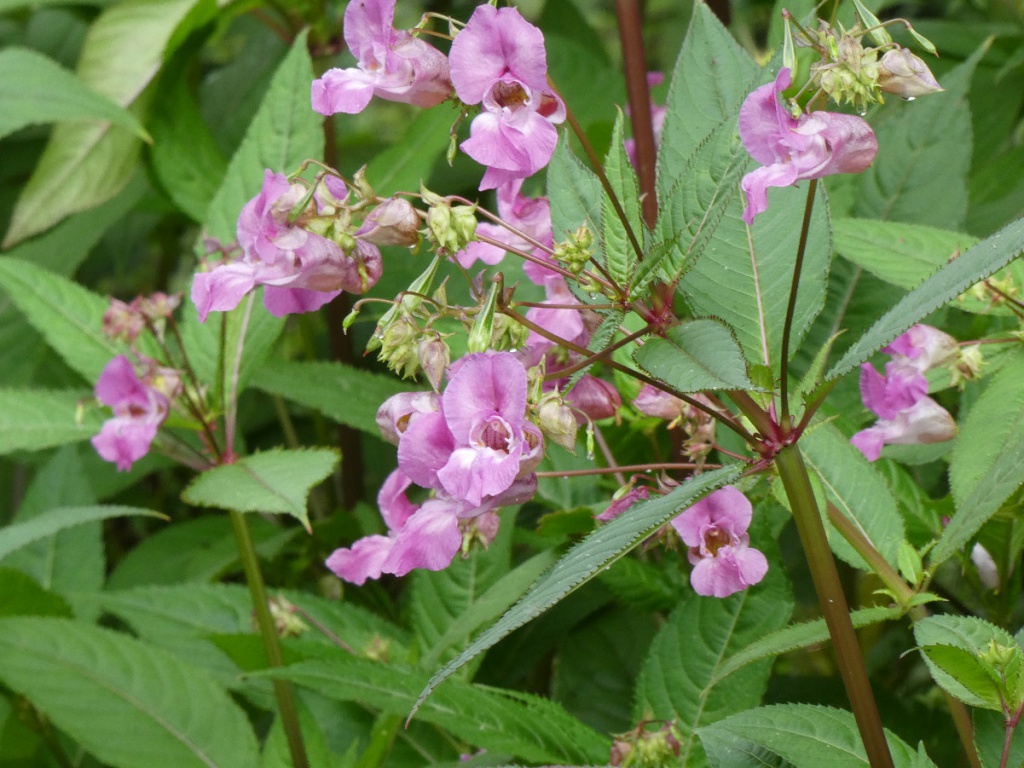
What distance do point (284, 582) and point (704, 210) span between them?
3.70ft

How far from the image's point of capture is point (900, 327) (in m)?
0.66

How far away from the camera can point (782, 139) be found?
0.70m

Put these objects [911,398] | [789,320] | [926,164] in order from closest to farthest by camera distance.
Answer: [789,320] < [911,398] < [926,164]

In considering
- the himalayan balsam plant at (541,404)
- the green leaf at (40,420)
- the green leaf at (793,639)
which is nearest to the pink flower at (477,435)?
the himalayan balsam plant at (541,404)

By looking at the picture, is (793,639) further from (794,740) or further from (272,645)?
(272,645)

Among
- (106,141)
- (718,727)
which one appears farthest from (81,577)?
(718,727)

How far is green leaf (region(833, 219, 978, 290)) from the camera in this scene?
3.47ft

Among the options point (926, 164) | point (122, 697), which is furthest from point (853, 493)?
point (122, 697)

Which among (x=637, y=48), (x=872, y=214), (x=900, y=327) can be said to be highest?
(x=900, y=327)

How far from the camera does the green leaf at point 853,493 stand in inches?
→ 36.1

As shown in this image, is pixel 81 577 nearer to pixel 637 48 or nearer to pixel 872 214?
pixel 637 48

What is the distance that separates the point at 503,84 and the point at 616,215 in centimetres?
12

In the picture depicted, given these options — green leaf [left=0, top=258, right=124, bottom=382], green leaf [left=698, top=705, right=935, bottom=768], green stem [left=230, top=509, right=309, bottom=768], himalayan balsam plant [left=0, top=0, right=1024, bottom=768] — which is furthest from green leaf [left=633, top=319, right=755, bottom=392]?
green leaf [left=0, top=258, right=124, bottom=382]

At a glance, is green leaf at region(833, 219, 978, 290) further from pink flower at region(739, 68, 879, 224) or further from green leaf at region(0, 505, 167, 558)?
green leaf at region(0, 505, 167, 558)
